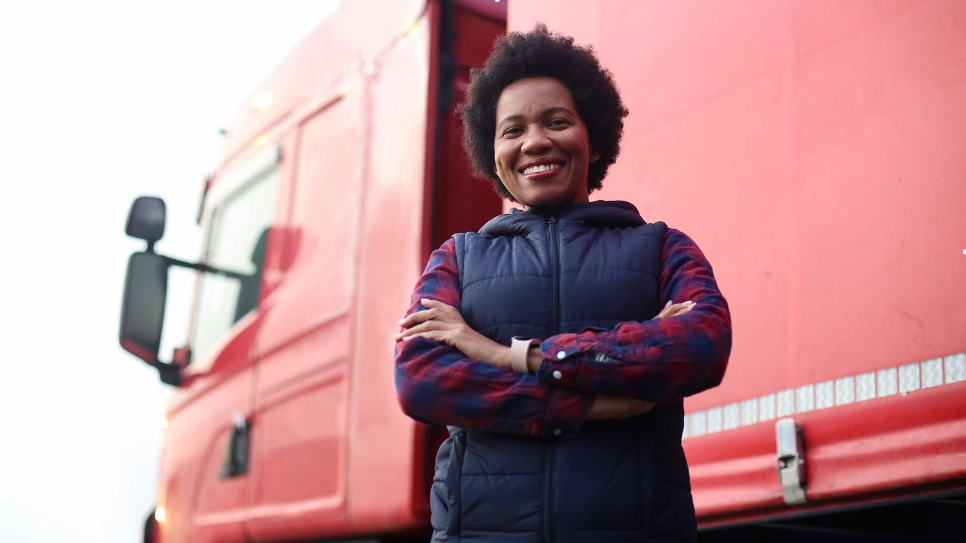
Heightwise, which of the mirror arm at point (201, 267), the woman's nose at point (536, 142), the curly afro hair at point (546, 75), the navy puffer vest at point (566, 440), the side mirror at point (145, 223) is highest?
the side mirror at point (145, 223)

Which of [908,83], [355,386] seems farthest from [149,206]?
[908,83]

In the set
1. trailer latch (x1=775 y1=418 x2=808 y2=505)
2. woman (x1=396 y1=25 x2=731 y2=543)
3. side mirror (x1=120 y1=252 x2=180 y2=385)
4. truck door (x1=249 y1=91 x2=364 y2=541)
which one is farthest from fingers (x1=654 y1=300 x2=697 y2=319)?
side mirror (x1=120 y1=252 x2=180 y2=385)

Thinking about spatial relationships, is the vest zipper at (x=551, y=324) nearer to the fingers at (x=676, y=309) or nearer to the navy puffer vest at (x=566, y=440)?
the navy puffer vest at (x=566, y=440)

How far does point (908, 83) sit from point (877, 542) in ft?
2.96

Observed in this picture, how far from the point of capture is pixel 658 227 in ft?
5.25

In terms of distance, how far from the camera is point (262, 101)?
13.1ft

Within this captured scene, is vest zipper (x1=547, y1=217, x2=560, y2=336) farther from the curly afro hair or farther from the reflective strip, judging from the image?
the reflective strip

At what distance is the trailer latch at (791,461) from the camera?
71.4 inches

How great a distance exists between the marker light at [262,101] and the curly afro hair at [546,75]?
7.26 ft

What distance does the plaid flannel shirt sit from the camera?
1.38m

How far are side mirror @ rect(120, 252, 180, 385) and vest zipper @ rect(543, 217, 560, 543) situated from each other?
2.57m

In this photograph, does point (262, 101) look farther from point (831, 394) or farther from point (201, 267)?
point (831, 394)

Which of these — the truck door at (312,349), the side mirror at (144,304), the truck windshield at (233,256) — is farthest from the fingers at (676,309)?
the side mirror at (144,304)

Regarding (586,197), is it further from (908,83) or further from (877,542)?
(877,542)
